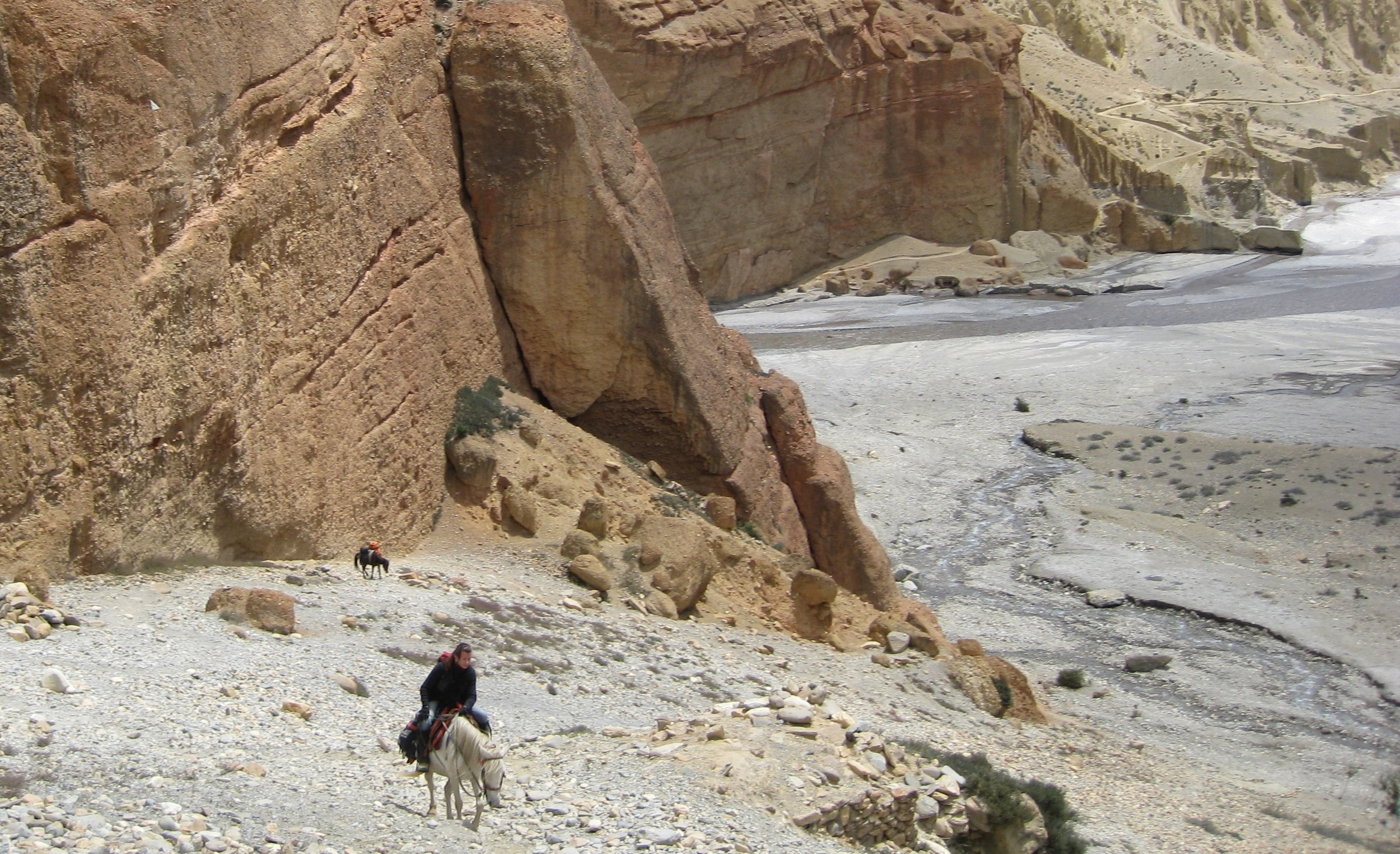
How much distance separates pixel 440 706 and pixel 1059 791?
5426 mm

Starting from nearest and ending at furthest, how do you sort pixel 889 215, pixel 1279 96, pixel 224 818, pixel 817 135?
1. pixel 224 818
2. pixel 817 135
3. pixel 889 215
4. pixel 1279 96

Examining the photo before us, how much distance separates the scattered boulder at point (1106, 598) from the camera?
2156 cm

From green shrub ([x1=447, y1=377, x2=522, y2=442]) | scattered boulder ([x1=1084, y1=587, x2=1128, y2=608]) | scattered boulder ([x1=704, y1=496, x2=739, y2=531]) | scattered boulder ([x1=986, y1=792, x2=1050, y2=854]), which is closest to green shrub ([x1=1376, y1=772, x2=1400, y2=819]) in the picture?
scattered boulder ([x1=986, y1=792, x2=1050, y2=854])

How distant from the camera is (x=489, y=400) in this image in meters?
15.3

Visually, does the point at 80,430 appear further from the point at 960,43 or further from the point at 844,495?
the point at 960,43

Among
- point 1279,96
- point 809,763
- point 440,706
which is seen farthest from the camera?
point 1279,96

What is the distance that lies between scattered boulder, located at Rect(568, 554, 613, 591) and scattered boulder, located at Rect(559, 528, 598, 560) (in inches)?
7.3

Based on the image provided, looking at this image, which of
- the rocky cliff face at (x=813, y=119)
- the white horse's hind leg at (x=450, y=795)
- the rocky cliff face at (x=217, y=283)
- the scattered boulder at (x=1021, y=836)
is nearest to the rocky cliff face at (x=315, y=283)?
the rocky cliff face at (x=217, y=283)

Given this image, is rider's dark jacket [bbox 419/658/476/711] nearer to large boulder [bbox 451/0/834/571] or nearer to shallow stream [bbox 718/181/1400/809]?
large boulder [bbox 451/0/834/571]

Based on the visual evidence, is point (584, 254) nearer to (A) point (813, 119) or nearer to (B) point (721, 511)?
(B) point (721, 511)

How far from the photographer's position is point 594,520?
14336 millimetres

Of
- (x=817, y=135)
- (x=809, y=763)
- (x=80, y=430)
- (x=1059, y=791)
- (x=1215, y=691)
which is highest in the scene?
(x=817, y=135)

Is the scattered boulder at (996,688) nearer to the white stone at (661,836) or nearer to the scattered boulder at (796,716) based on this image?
the scattered boulder at (796,716)

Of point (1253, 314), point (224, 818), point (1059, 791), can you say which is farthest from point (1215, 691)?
point (1253, 314)
